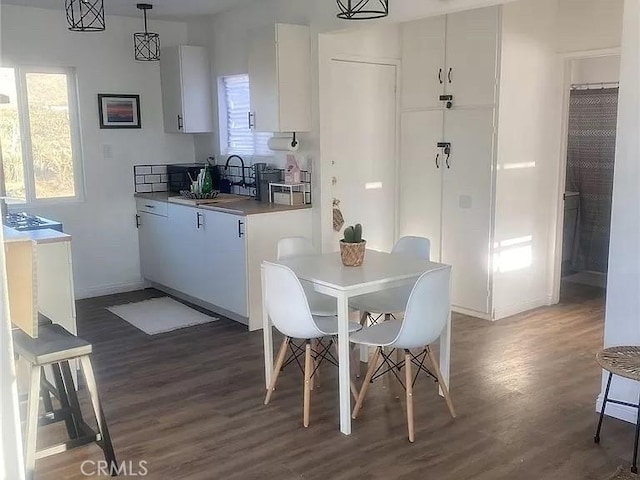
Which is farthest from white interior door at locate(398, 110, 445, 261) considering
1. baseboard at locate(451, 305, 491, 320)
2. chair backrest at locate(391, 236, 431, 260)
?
chair backrest at locate(391, 236, 431, 260)

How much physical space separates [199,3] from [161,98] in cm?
118

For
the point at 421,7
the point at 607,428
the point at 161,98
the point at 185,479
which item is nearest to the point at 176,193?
the point at 161,98

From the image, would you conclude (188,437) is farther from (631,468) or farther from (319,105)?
(319,105)

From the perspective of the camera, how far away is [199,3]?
5246mm

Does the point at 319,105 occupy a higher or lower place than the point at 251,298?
higher

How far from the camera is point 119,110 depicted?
5859 mm

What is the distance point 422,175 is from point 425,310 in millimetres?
2510

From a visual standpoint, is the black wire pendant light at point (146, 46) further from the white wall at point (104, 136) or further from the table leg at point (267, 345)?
the table leg at point (267, 345)

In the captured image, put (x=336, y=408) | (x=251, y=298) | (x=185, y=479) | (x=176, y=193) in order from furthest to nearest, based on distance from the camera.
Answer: (x=176, y=193) → (x=251, y=298) → (x=336, y=408) → (x=185, y=479)

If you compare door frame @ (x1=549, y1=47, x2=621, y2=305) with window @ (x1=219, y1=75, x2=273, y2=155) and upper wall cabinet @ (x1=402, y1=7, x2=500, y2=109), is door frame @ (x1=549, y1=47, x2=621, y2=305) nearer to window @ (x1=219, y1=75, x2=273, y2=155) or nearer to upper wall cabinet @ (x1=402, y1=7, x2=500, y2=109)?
upper wall cabinet @ (x1=402, y1=7, x2=500, y2=109)

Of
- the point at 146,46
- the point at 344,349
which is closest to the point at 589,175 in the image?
the point at 344,349

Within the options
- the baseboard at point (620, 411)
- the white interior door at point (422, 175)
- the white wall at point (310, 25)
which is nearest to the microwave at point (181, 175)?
the white wall at point (310, 25)

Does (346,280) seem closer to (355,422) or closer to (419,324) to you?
(419,324)

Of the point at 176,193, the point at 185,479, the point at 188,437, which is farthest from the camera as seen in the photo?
the point at 176,193
